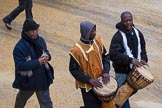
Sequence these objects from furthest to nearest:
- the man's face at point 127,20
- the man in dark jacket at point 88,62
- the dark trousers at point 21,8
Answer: the dark trousers at point 21,8, the man's face at point 127,20, the man in dark jacket at point 88,62

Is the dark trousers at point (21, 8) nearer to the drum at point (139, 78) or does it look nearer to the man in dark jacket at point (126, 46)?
the man in dark jacket at point (126, 46)

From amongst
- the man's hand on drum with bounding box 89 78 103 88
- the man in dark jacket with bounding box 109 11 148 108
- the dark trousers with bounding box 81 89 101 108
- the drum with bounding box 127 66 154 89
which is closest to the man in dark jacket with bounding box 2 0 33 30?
the man in dark jacket with bounding box 109 11 148 108

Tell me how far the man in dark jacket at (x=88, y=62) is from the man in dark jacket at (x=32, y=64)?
0.41m

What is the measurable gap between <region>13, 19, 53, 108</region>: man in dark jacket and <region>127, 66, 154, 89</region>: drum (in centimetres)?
117

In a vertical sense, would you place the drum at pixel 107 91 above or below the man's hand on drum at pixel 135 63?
below

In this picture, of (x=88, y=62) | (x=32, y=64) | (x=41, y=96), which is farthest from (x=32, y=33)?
(x=41, y=96)

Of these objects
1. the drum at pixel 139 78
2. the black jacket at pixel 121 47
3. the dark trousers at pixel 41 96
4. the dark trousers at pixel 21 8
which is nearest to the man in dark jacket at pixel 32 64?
the dark trousers at pixel 41 96

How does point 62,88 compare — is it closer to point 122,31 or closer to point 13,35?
point 122,31

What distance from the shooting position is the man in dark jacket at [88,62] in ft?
18.7

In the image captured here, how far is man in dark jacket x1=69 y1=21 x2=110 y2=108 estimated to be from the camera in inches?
225

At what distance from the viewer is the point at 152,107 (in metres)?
7.54

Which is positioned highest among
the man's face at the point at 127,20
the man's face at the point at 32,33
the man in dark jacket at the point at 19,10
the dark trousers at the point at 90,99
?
the man's face at the point at 127,20

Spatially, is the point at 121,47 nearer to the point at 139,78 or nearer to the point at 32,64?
the point at 139,78

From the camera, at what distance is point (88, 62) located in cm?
575
